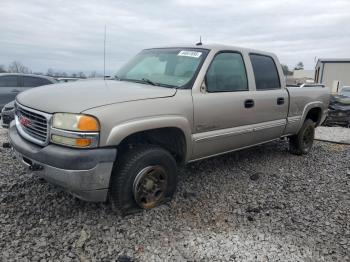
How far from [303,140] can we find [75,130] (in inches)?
182

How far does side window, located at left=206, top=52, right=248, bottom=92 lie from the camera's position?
391cm

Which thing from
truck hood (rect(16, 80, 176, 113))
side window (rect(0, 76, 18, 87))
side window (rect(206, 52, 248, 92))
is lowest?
side window (rect(0, 76, 18, 87))

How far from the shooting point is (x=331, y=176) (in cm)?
489

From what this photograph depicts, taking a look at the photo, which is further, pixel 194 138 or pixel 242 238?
pixel 194 138

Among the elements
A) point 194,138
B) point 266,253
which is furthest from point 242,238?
point 194,138

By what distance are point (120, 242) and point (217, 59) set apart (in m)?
2.41

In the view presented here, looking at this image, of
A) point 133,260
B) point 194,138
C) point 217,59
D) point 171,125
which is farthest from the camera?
point 217,59

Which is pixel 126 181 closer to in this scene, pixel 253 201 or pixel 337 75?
pixel 253 201

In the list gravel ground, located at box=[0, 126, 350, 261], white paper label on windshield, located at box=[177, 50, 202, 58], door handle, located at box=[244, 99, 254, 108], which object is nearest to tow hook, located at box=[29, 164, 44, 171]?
gravel ground, located at box=[0, 126, 350, 261]

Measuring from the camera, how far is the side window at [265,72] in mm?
4660

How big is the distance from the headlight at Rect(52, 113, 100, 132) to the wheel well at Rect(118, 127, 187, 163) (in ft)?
1.71

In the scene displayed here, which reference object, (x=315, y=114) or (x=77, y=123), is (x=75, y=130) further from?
(x=315, y=114)

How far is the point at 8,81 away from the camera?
10.5 metres

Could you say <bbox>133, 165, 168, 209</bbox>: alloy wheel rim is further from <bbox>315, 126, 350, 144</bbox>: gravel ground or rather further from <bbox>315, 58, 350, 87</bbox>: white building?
<bbox>315, 58, 350, 87</bbox>: white building
